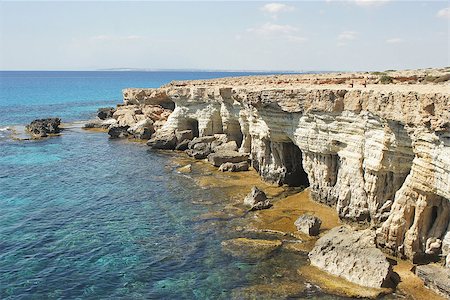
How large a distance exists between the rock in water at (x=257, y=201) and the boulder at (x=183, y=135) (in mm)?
23015

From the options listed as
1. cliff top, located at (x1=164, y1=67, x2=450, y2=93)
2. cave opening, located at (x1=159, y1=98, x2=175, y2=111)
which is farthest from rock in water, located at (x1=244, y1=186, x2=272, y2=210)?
cave opening, located at (x1=159, y1=98, x2=175, y2=111)

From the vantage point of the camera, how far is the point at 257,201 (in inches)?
1235

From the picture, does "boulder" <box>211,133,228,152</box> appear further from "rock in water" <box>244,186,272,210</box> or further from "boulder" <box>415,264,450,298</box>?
"boulder" <box>415,264,450,298</box>

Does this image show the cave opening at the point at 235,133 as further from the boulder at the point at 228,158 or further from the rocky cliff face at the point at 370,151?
the rocky cliff face at the point at 370,151

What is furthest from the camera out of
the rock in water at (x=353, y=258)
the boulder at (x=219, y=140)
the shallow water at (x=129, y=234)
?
the boulder at (x=219, y=140)

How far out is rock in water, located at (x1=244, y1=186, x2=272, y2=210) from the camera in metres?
31.0

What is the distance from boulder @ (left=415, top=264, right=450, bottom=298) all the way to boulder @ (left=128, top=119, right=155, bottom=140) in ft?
148

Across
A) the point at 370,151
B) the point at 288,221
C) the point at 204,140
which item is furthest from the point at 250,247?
the point at 204,140

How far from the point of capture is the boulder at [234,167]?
136 feet

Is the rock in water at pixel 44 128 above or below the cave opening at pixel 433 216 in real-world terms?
above

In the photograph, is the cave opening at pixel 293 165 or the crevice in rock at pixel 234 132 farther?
the crevice in rock at pixel 234 132

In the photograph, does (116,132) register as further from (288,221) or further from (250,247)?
(250,247)

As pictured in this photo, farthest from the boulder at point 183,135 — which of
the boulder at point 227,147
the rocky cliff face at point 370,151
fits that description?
the rocky cliff face at point 370,151

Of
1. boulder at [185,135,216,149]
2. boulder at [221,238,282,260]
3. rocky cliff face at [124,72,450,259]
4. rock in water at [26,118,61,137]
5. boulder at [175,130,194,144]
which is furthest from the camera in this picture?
rock in water at [26,118,61,137]
